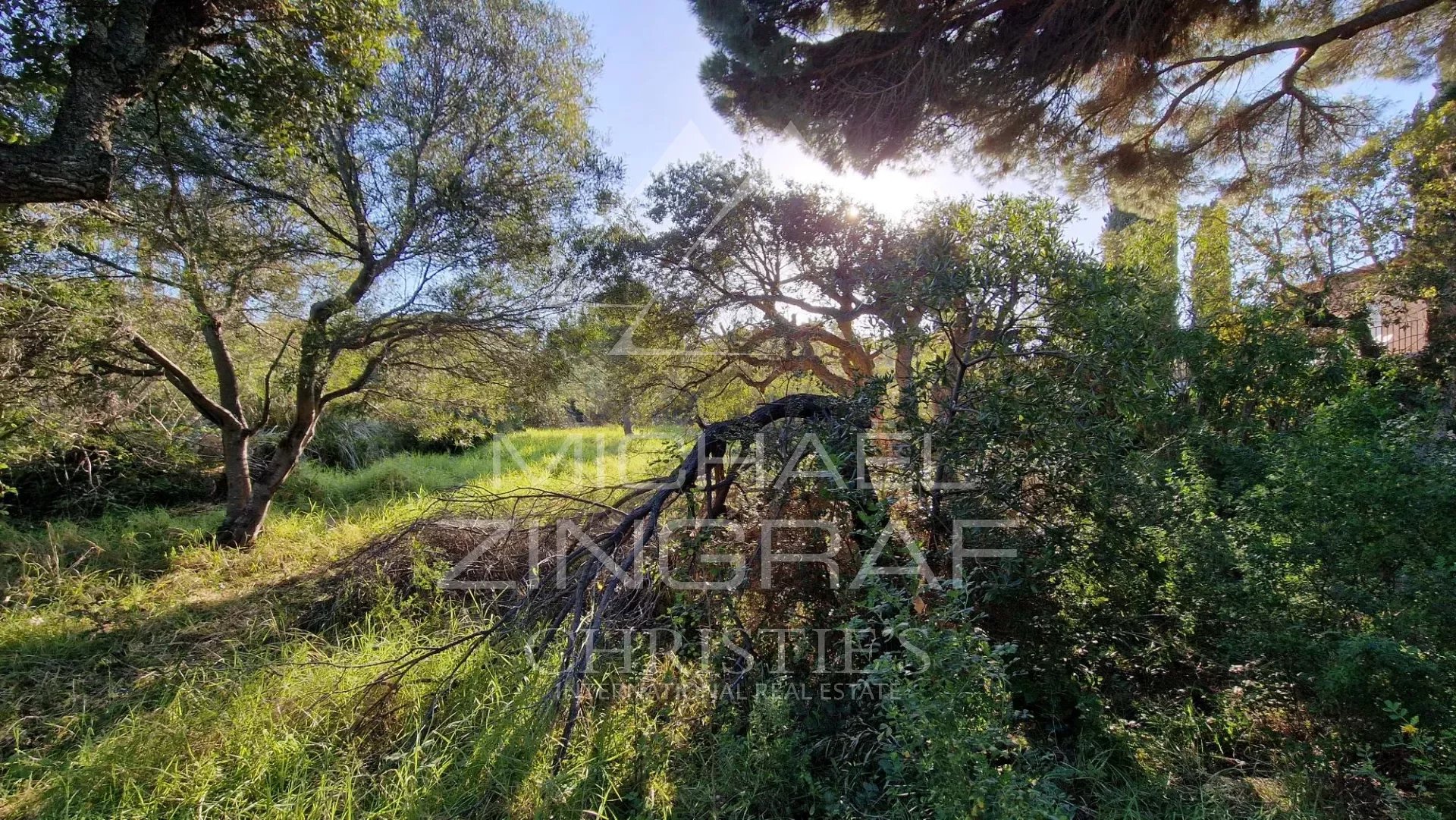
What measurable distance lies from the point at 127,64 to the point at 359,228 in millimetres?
2138

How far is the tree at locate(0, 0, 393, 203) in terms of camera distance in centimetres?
194

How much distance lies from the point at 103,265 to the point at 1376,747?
634 centimetres

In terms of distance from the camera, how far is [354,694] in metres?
2.23

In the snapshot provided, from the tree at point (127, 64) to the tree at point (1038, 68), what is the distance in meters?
2.54

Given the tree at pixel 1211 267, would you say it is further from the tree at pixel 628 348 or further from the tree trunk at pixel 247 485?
the tree trunk at pixel 247 485

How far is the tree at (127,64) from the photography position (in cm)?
194

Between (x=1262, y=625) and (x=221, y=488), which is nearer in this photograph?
(x=1262, y=625)

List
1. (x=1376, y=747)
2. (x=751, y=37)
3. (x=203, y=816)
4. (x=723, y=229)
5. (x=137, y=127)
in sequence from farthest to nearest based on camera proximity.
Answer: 1. (x=723, y=229)
2. (x=751, y=37)
3. (x=137, y=127)
4. (x=203, y=816)
5. (x=1376, y=747)

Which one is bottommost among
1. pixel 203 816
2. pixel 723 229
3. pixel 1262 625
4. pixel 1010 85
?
pixel 203 816

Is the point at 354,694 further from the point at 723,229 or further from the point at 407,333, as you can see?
the point at 723,229

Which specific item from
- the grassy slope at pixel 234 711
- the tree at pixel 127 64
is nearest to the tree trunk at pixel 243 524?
the grassy slope at pixel 234 711

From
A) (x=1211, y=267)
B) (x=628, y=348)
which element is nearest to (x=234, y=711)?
(x=628, y=348)

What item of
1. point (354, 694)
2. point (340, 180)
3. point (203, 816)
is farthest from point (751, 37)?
point (203, 816)

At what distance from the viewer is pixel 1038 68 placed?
12.5 feet
